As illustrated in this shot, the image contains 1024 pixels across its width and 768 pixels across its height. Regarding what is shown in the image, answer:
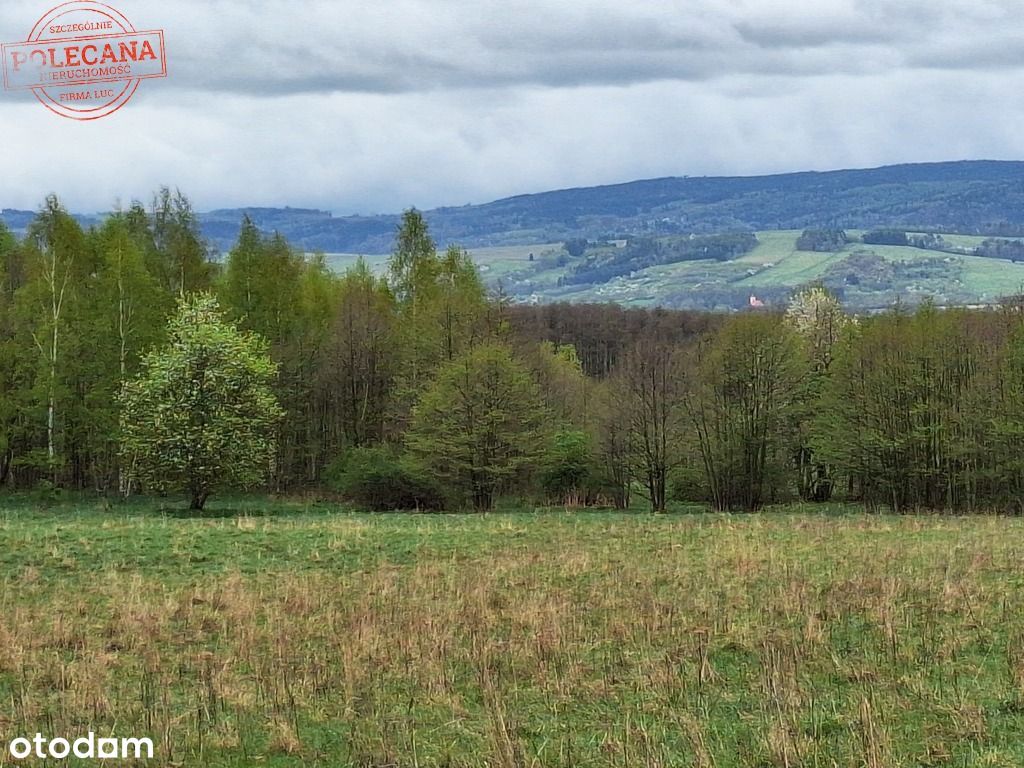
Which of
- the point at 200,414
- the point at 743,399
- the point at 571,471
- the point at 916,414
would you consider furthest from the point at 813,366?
the point at 200,414

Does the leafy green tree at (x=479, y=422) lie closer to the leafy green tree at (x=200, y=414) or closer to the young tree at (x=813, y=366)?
the leafy green tree at (x=200, y=414)

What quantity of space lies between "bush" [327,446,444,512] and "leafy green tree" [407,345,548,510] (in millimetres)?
Result: 1725

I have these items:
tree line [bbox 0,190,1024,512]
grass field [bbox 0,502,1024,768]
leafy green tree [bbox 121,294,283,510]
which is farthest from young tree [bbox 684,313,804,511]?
grass field [bbox 0,502,1024,768]

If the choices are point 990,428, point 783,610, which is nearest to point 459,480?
point 990,428

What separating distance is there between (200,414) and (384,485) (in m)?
11.5

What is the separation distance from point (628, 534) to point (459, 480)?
20.9 m

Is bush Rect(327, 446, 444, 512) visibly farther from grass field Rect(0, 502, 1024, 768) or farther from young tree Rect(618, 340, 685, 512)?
grass field Rect(0, 502, 1024, 768)

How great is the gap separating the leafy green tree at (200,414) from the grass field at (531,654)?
16.3 m

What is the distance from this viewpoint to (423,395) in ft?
159

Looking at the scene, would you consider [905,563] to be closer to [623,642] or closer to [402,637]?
[623,642]

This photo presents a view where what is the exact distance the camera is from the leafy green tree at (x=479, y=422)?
4659 cm

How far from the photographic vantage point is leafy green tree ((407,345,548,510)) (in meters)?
46.6

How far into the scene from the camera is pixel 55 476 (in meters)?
51.2

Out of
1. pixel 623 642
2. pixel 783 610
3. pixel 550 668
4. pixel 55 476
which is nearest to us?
pixel 550 668
